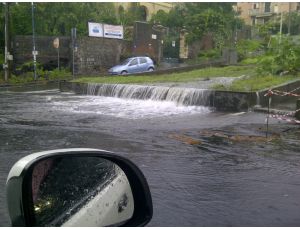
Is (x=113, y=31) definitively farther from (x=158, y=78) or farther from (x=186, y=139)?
(x=186, y=139)

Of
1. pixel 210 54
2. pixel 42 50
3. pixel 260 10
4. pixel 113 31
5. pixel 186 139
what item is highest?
pixel 260 10

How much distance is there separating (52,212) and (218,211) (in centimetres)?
301

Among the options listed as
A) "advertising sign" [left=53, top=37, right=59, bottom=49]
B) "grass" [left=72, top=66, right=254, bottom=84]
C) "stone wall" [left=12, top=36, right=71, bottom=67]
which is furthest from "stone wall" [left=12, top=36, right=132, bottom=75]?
"grass" [left=72, top=66, right=254, bottom=84]

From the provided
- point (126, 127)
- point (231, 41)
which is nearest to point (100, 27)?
point (231, 41)

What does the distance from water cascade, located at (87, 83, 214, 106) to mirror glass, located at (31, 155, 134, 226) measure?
1306cm

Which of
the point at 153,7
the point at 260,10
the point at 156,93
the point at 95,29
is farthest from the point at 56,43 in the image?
the point at 260,10

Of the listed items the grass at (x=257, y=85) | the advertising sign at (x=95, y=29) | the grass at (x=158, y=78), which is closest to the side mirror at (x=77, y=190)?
the grass at (x=257, y=85)

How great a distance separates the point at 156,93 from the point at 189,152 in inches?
397

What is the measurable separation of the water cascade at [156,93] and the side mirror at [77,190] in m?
13.0

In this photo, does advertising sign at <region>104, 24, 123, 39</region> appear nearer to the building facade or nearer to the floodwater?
the floodwater

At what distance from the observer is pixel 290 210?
4.98 m

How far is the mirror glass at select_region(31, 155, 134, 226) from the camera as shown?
2197 millimetres

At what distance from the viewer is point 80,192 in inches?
94.3

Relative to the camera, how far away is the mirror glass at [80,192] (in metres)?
2.20
